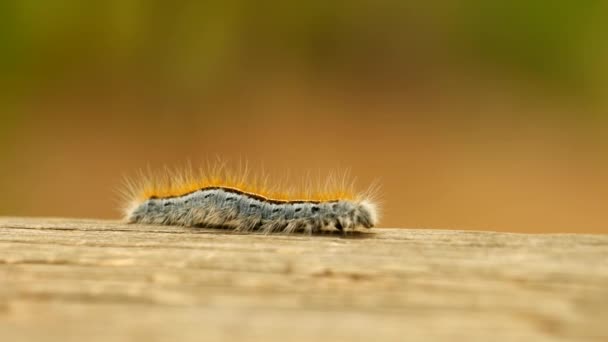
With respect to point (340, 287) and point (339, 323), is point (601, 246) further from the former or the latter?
point (339, 323)

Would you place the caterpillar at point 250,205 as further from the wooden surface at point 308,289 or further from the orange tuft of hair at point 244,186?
the wooden surface at point 308,289

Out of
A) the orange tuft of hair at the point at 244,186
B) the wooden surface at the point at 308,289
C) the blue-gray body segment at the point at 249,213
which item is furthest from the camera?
the orange tuft of hair at the point at 244,186

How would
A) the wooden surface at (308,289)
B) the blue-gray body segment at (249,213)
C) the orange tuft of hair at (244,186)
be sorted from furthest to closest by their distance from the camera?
the orange tuft of hair at (244,186)
the blue-gray body segment at (249,213)
the wooden surface at (308,289)

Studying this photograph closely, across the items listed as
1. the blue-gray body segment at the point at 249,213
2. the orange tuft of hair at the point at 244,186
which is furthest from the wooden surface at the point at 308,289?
the orange tuft of hair at the point at 244,186

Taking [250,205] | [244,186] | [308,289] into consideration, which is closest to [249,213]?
[250,205]

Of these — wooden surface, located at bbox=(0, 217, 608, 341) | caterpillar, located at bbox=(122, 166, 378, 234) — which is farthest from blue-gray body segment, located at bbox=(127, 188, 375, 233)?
wooden surface, located at bbox=(0, 217, 608, 341)

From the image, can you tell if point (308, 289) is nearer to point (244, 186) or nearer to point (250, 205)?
point (250, 205)

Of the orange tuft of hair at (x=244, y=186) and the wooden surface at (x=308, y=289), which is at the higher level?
the orange tuft of hair at (x=244, y=186)

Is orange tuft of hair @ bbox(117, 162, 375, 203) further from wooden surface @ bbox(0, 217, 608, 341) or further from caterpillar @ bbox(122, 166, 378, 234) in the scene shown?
wooden surface @ bbox(0, 217, 608, 341)
